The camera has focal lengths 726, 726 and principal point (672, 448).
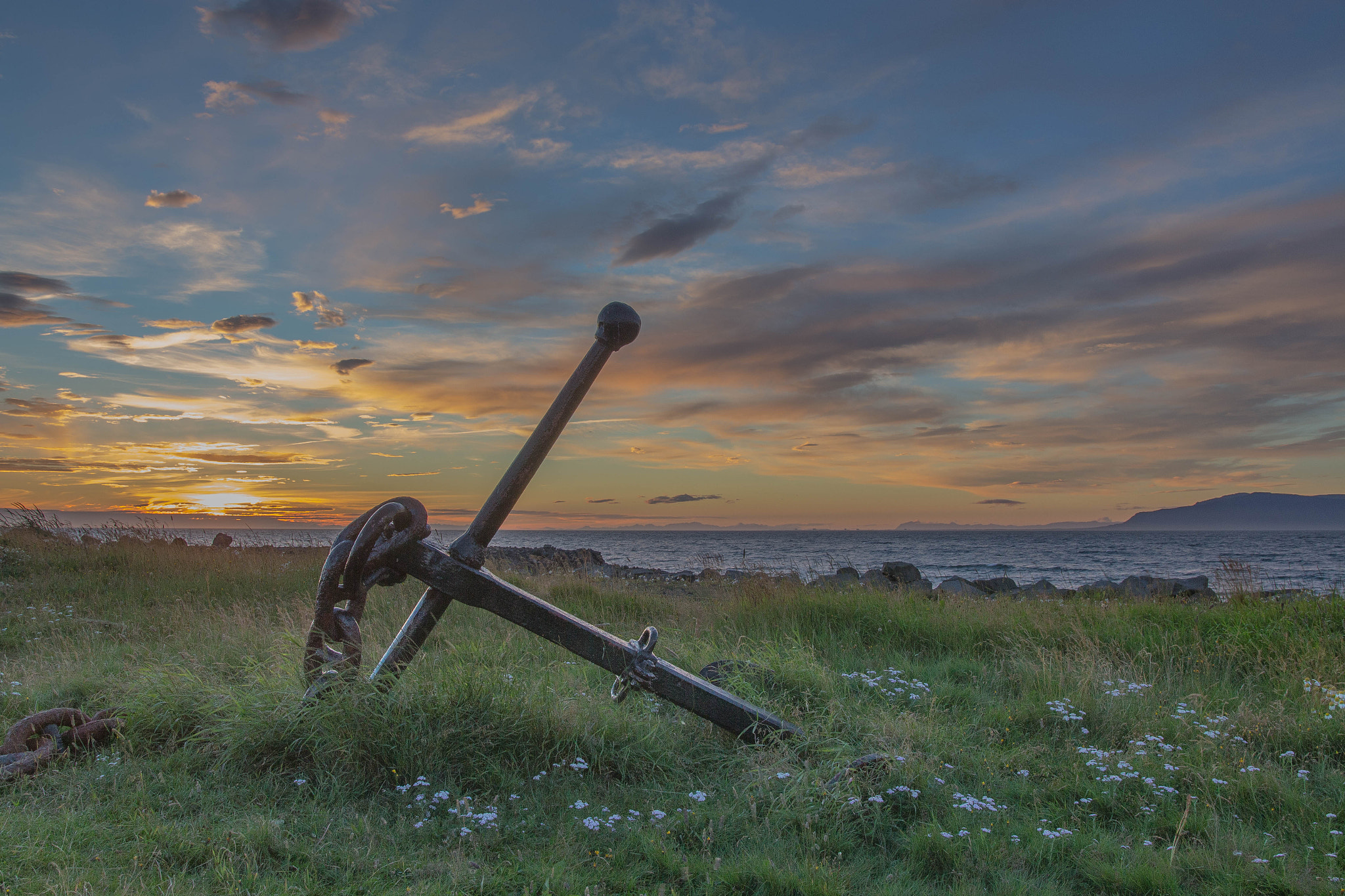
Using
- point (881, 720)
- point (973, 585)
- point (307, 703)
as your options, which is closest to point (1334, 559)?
point (973, 585)

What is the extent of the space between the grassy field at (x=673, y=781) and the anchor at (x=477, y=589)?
0.30m

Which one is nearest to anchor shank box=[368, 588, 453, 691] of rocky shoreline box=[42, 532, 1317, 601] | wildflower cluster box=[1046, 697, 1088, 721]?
wildflower cluster box=[1046, 697, 1088, 721]

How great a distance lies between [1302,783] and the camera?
4191 mm

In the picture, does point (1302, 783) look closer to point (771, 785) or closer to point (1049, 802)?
point (1049, 802)

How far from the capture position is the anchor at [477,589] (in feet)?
11.5

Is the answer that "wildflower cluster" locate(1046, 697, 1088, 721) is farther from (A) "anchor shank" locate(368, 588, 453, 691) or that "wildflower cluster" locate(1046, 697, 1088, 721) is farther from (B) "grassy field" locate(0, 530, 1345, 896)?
(A) "anchor shank" locate(368, 588, 453, 691)

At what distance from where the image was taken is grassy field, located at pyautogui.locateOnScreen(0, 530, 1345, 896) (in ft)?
9.70

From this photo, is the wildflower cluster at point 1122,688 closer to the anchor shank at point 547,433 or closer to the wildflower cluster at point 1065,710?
the wildflower cluster at point 1065,710

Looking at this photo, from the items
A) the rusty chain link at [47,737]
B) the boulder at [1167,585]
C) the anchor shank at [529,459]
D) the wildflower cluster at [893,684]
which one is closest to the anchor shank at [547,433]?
the anchor shank at [529,459]

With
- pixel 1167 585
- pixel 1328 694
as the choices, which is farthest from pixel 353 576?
pixel 1167 585

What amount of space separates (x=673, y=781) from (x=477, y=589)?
1542mm

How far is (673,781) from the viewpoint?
4.01 meters

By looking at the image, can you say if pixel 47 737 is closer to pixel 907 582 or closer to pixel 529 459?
pixel 529 459

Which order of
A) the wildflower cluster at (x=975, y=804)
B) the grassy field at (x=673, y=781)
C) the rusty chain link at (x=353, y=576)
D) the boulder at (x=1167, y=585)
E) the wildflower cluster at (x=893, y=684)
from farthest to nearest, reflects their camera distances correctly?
the boulder at (x=1167, y=585)
the wildflower cluster at (x=893, y=684)
the wildflower cluster at (x=975, y=804)
the rusty chain link at (x=353, y=576)
the grassy field at (x=673, y=781)
